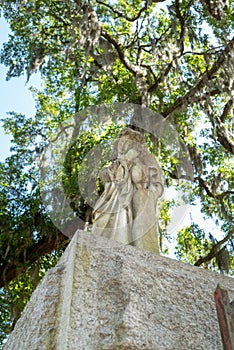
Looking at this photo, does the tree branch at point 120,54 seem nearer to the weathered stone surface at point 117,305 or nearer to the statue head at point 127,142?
the statue head at point 127,142

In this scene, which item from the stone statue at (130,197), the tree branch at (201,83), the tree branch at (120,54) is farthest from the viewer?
the tree branch at (120,54)

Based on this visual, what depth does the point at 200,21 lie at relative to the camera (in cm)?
1205

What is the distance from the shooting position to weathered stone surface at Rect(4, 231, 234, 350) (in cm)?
245

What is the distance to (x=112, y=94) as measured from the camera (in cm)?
A: 1218

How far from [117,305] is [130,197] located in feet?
5.90

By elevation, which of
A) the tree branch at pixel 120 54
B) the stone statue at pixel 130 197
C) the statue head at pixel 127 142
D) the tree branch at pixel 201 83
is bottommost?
the stone statue at pixel 130 197

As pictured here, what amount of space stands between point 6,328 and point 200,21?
27.5ft

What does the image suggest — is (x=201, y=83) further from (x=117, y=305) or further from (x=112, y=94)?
(x=117, y=305)

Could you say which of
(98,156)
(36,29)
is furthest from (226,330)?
(36,29)

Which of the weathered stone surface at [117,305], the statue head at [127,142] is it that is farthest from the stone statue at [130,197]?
the weathered stone surface at [117,305]

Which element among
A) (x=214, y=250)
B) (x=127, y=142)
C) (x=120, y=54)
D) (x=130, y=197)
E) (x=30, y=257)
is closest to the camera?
(x=130, y=197)

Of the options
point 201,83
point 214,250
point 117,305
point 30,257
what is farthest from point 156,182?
point 201,83

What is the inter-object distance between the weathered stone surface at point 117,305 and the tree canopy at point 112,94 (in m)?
6.59

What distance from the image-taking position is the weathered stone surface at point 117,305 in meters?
2.45
